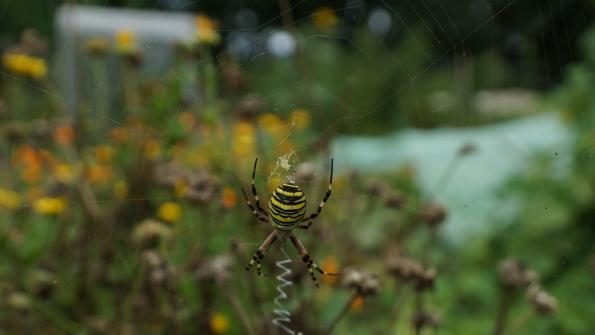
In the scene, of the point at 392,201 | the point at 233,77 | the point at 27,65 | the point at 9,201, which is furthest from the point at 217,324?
the point at 27,65

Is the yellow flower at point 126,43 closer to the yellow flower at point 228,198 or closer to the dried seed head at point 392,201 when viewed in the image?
the yellow flower at point 228,198

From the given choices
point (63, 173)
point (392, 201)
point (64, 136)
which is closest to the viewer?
point (392, 201)

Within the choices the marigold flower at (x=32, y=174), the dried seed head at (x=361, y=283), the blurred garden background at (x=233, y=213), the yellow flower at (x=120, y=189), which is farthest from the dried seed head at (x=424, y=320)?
the marigold flower at (x=32, y=174)

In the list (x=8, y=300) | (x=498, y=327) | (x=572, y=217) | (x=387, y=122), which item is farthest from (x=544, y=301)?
(x=387, y=122)

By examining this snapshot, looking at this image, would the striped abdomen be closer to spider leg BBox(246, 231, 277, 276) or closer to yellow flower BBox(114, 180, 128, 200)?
spider leg BBox(246, 231, 277, 276)

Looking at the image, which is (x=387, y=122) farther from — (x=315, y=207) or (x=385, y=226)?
(x=315, y=207)

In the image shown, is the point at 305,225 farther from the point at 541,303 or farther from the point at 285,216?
the point at 541,303
